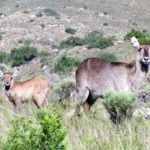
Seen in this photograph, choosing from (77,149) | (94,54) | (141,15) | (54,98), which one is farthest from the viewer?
(141,15)

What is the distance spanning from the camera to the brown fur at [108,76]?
928 cm

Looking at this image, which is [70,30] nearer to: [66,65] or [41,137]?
[66,65]

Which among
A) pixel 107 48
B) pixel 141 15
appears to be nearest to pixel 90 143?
pixel 107 48

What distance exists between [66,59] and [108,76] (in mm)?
25300

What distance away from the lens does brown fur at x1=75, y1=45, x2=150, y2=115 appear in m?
9.28

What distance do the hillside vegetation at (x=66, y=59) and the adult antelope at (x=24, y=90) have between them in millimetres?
248

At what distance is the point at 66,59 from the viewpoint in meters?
34.8

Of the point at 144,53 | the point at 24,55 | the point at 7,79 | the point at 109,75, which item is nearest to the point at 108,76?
the point at 109,75

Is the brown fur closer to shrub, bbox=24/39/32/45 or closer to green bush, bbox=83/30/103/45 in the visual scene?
green bush, bbox=83/30/103/45

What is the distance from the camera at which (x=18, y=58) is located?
146 ft

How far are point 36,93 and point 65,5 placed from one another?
63.0m

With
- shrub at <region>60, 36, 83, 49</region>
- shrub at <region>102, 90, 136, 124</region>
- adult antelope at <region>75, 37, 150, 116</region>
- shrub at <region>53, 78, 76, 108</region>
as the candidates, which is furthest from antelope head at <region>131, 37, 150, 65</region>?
shrub at <region>60, 36, 83, 49</region>

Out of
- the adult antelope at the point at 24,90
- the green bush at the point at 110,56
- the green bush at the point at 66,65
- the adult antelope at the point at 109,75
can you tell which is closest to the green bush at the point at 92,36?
the green bush at the point at 66,65

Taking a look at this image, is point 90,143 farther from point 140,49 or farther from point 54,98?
point 54,98
